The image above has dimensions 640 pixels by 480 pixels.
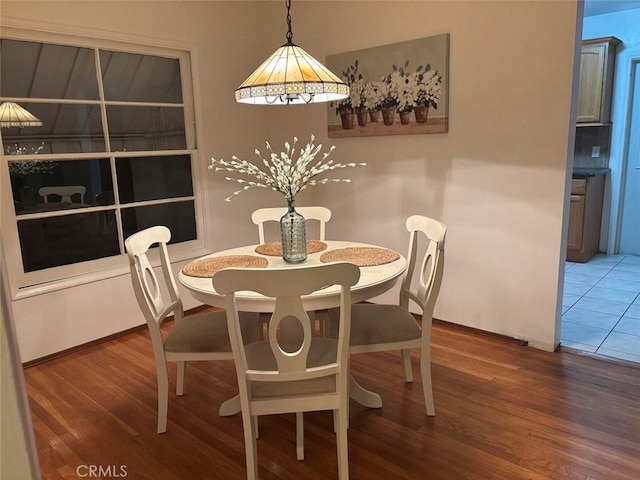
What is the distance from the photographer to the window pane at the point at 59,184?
2.80 meters

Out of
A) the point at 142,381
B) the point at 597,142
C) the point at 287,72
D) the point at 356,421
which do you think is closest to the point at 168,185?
the point at 142,381

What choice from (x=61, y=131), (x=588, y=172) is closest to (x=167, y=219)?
(x=61, y=131)

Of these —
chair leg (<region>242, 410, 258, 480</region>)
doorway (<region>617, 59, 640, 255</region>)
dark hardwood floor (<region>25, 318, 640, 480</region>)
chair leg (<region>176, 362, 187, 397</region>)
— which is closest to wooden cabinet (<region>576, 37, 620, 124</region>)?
doorway (<region>617, 59, 640, 255</region>)

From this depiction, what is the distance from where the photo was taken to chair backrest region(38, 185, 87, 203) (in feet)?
9.58

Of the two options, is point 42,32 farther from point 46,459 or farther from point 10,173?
point 46,459

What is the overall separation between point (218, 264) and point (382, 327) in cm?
84

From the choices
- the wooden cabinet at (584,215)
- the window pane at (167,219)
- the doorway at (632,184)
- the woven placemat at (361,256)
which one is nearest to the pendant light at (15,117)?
the window pane at (167,219)

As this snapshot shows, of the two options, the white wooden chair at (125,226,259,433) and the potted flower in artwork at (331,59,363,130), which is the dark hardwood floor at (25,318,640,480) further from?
the potted flower in artwork at (331,59,363,130)

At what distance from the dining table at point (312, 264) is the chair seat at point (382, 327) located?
0.22 metres

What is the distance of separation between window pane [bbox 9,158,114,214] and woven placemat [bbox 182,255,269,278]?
4.20 feet

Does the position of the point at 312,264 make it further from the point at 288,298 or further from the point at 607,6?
the point at 607,6

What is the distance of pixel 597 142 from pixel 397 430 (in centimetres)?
442

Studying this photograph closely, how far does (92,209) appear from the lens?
3.13 meters

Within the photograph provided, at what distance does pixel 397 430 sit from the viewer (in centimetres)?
214
